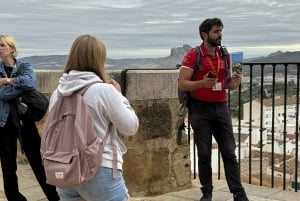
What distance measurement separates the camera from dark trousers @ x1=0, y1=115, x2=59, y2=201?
15.1 feet

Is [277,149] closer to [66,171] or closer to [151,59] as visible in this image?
[151,59]

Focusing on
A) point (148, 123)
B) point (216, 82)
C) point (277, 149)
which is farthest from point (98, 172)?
point (277, 149)

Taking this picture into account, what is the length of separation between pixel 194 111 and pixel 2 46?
73.6 inches

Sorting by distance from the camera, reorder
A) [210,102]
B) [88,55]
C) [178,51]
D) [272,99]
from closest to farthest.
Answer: [88,55]
[210,102]
[178,51]
[272,99]

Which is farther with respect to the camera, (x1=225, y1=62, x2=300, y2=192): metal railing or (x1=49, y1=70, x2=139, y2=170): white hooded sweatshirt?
(x1=225, y1=62, x2=300, y2=192): metal railing

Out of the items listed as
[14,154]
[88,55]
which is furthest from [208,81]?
[14,154]

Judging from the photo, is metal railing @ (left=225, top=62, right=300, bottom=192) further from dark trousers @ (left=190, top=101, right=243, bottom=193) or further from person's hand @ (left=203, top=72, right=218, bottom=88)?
person's hand @ (left=203, top=72, right=218, bottom=88)

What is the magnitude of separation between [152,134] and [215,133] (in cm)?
78

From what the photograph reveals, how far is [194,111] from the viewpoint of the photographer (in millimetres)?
4652

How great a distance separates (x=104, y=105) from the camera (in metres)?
2.74

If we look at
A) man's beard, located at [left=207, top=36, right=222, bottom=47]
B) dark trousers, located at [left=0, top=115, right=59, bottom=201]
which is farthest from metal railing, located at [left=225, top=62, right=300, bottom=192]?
dark trousers, located at [left=0, top=115, right=59, bottom=201]

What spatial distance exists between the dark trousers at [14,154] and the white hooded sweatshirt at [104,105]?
6.37 feet

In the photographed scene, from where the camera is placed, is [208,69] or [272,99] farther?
[272,99]

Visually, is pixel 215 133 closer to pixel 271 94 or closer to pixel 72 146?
pixel 271 94
